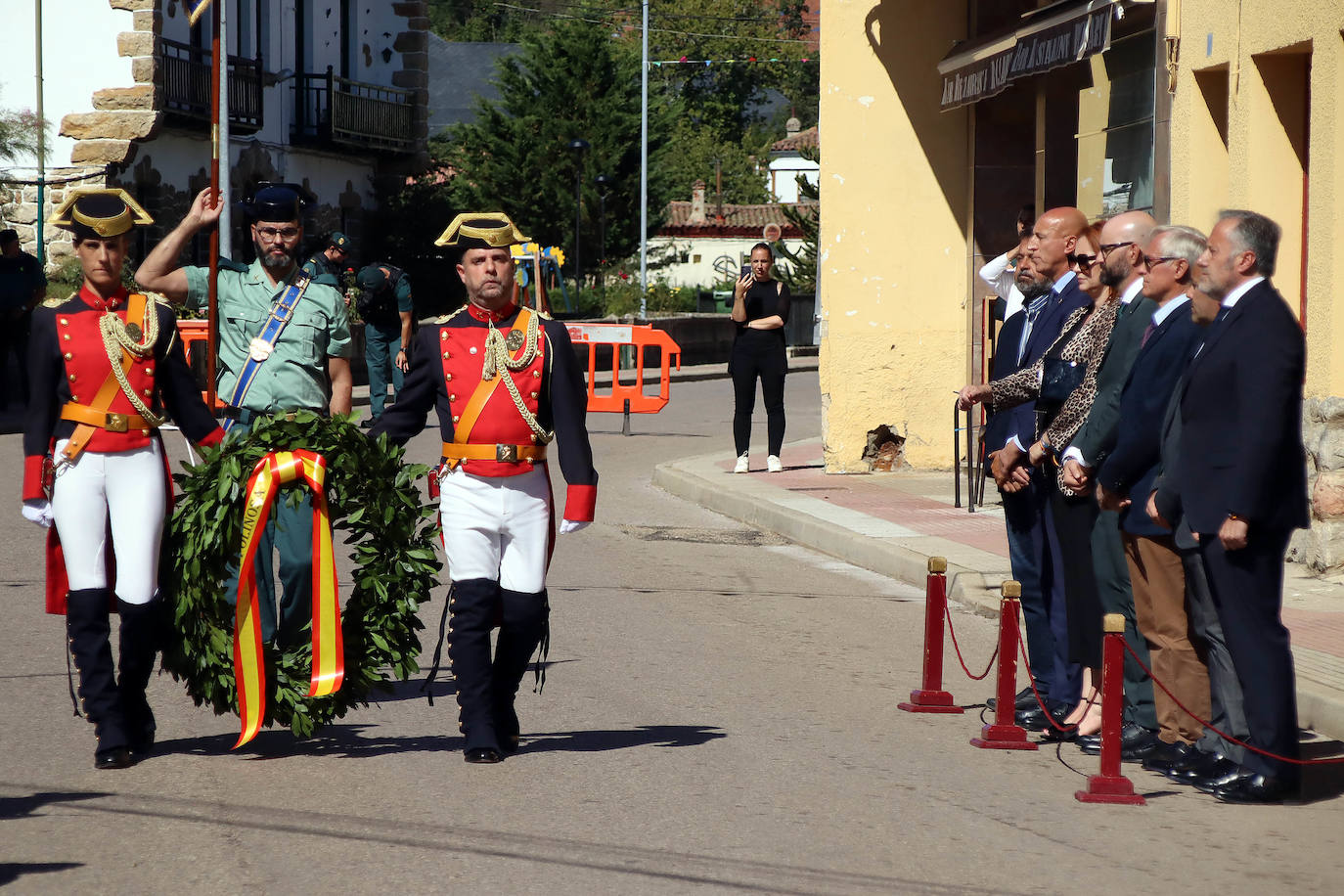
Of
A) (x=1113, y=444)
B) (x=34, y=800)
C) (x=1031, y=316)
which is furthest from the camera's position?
(x=1031, y=316)

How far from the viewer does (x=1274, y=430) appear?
572cm

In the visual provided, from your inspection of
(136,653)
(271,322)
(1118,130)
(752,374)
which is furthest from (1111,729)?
(752,374)

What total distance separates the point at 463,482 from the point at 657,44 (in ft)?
311

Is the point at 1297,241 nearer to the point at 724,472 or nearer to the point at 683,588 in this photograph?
the point at 683,588

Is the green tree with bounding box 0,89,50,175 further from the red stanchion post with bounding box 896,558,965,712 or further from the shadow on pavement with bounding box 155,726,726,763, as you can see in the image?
Result: the red stanchion post with bounding box 896,558,965,712

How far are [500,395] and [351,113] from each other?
31.0 metres

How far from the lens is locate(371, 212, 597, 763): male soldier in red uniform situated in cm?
616

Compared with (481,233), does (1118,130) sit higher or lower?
higher

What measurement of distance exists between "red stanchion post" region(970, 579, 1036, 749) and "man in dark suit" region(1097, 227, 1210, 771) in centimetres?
48

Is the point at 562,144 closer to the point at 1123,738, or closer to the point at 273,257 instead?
the point at 273,257

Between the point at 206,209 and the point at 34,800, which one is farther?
the point at 206,209

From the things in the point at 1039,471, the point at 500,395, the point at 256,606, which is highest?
the point at 500,395

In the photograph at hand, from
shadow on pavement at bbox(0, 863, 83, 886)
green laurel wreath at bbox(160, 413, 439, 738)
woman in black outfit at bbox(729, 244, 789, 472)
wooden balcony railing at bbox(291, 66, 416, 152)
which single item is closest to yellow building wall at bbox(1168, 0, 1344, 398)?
woman in black outfit at bbox(729, 244, 789, 472)

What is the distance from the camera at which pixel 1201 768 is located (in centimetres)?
609
